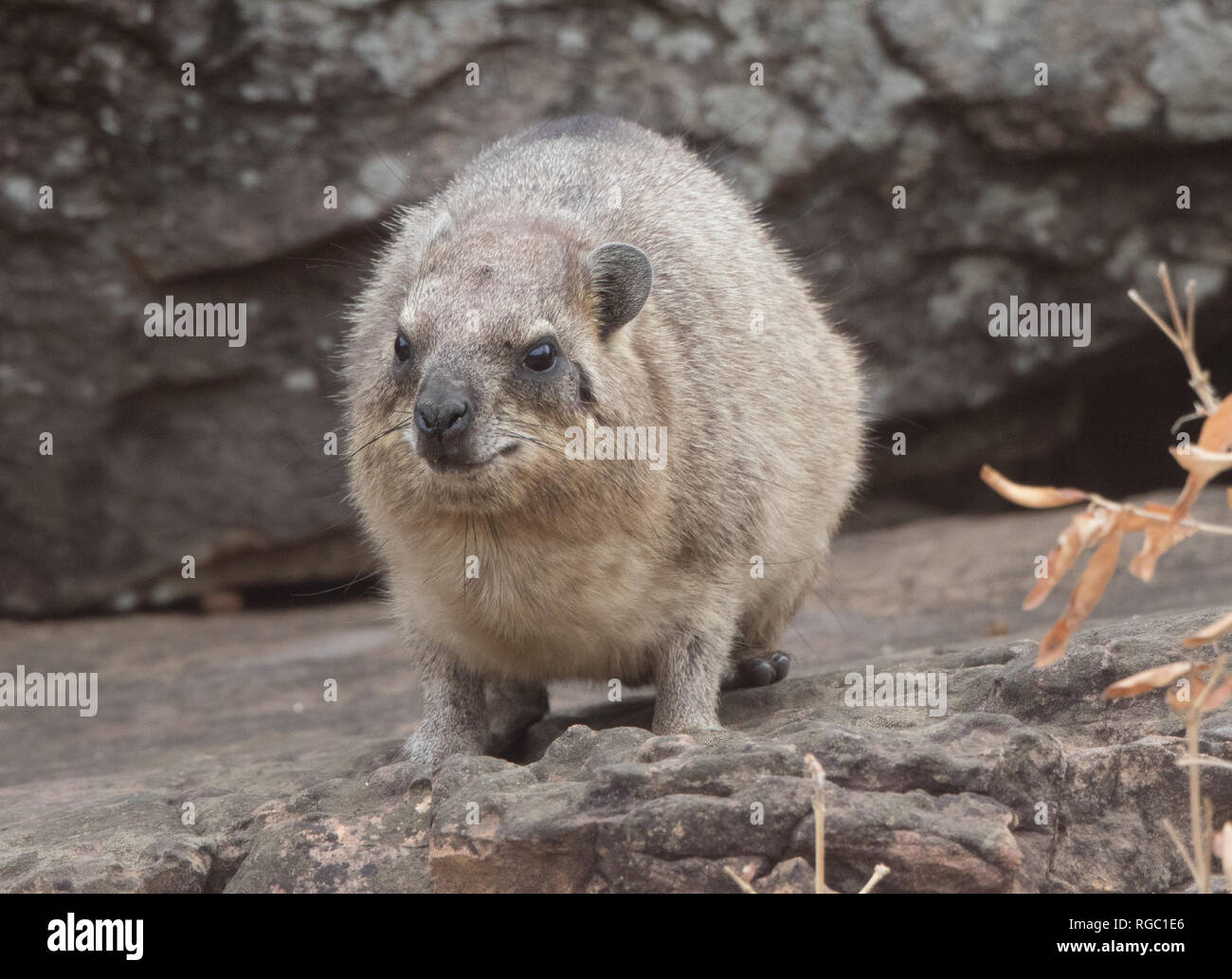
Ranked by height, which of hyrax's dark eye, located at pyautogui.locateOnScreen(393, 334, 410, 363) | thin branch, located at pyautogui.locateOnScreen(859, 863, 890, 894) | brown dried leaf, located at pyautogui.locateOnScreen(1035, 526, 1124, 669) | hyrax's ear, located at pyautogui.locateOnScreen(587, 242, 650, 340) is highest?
hyrax's ear, located at pyautogui.locateOnScreen(587, 242, 650, 340)

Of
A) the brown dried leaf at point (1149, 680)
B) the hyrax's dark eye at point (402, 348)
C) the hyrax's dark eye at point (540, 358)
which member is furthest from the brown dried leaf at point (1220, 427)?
the hyrax's dark eye at point (402, 348)

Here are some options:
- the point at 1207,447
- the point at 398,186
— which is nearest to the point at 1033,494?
the point at 1207,447

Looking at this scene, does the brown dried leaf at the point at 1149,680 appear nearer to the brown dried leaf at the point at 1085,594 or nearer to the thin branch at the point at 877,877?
the brown dried leaf at the point at 1085,594

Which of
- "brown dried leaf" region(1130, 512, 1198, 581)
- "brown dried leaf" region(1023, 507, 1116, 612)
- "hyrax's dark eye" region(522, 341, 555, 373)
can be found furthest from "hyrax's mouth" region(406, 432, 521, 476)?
"brown dried leaf" region(1130, 512, 1198, 581)

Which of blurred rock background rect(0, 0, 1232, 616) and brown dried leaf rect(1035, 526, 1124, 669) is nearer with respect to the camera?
brown dried leaf rect(1035, 526, 1124, 669)

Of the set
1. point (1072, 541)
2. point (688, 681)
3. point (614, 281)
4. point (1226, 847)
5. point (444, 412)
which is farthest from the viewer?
point (688, 681)

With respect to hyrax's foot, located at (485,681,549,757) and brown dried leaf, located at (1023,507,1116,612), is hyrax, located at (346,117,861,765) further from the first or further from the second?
brown dried leaf, located at (1023,507,1116,612)

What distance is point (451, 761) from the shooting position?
479 cm

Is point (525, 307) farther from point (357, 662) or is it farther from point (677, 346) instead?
point (357, 662)

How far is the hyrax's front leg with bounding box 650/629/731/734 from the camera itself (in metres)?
5.55

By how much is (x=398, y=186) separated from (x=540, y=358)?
16.8 feet

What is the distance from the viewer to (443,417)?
4719 millimetres

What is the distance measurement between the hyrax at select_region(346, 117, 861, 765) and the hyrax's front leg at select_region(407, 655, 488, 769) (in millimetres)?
11

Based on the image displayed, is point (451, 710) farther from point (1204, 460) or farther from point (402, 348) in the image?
point (1204, 460)
